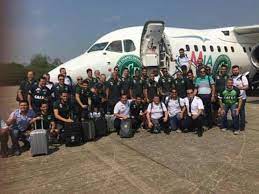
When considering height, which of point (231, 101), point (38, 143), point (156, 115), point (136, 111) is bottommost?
point (38, 143)

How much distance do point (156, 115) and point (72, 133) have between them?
7.62ft

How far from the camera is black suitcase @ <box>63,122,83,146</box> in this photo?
790 cm

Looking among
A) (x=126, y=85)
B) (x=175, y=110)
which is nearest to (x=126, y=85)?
(x=126, y=85)

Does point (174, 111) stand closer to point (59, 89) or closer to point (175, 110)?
point (175, 110)

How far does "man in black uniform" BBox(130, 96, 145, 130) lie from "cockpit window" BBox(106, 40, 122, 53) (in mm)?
3748

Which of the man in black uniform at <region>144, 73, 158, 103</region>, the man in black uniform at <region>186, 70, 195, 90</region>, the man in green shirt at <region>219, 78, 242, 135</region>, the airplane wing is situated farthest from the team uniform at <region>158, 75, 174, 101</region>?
the airplane wing

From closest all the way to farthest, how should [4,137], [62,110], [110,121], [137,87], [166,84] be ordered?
[4,137], [62,110], [110,121], [137,87], [166,84]

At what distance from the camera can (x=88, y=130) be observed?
8.30 metres

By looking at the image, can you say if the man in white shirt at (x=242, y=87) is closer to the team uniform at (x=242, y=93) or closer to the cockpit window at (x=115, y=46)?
the team uniform at (x=242, y=93)

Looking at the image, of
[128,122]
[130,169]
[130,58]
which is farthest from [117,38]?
[130,169]

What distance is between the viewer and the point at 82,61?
39.7ft

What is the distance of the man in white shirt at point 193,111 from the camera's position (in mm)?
8758

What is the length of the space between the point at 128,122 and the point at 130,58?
4.41 m

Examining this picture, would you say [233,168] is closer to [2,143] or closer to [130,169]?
[130,169]
